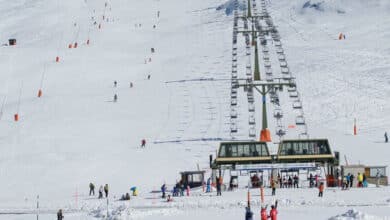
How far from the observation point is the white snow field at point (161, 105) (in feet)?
119

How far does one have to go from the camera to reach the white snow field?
1422 inches

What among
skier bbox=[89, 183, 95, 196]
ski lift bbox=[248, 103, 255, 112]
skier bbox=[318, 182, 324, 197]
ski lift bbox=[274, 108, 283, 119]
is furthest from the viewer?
ski lift bbox=[248, 103, 255, 112]

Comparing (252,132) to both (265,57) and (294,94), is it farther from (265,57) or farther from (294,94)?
(265,57)

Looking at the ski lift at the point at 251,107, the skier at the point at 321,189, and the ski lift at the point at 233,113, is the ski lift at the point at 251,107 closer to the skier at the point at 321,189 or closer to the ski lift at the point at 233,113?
the ski lift at the point at 233,113

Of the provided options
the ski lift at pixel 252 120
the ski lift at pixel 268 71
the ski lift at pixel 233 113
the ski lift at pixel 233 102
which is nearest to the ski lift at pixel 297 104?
the ski lift at pixel 252 120

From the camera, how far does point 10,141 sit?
52.6 meters

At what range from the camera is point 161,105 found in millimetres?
61750

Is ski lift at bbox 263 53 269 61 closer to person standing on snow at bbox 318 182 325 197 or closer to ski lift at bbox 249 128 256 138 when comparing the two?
ski lift at bbox 249 128 256 138

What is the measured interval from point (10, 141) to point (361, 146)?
21.0 meters

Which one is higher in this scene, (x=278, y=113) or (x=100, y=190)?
(x=278, y=113)

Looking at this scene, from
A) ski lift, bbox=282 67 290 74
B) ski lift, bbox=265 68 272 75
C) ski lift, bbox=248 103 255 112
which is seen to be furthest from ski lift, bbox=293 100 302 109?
ski lift, bbox=282 67 290 74

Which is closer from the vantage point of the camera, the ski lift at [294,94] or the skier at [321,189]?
the skier at [321,189]

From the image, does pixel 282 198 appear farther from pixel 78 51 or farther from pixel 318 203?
pixel 78 51

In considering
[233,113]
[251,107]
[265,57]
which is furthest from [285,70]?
[233,113]
